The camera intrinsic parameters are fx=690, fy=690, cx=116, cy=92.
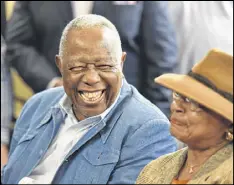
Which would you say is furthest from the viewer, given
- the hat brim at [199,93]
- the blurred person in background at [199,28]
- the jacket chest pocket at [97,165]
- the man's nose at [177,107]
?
the blurred person in background at [199,28]

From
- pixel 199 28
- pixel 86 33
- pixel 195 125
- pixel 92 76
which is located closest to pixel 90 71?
pixel 92 76

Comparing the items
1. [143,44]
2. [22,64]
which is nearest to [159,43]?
[143,44]

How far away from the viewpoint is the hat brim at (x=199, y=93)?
203 centimetres

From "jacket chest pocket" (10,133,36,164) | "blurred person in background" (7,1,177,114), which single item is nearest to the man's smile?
"jacket chest pocket" (10,133,36,164)

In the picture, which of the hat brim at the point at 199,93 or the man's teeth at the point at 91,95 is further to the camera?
the man's teeth at the point at 91,95

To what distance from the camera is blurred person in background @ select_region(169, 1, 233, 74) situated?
3.82 metres

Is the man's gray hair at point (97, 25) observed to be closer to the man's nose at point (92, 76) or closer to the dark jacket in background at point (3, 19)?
the man's nose at point (92, 76)

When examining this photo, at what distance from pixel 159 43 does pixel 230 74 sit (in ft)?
5.51

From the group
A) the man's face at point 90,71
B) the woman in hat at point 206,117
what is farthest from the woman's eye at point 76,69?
the woman in hat at point 206,117

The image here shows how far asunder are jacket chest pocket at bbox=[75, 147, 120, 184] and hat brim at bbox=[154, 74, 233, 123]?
57 centimetres

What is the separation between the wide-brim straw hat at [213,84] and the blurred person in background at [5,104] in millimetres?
1979

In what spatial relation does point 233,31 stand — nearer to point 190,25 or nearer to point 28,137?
point 190,25

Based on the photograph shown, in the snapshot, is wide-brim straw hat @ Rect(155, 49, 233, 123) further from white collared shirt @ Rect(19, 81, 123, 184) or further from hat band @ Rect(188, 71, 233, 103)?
white collared shirt @ Rect(19, 81, 123, 184)

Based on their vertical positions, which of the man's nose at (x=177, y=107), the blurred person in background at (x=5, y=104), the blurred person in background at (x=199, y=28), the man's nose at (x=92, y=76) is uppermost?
the man's nose at (x=177, y=107)
